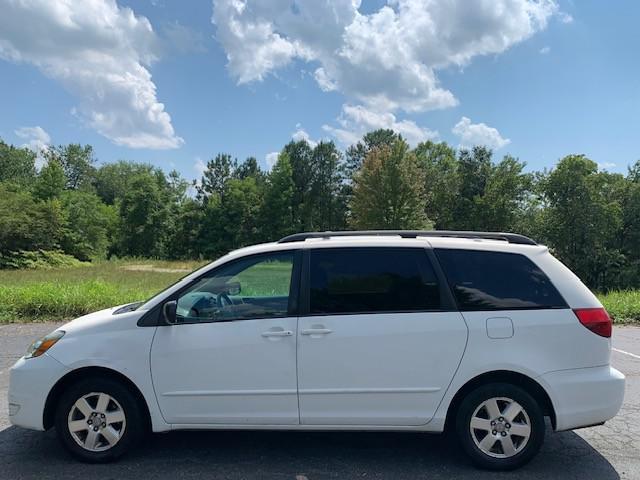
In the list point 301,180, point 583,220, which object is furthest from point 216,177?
point 583,220

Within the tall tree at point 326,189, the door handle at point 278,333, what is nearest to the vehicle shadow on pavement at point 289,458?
the door handle at point 278,333

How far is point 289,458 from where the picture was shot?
3773 millimetres

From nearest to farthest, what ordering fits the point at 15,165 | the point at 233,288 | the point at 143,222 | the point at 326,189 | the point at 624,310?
1. the point at 233,288
2. the point at 624,310
3. the point at 143,222
4. the point at 15,165
5. the point at 326,189

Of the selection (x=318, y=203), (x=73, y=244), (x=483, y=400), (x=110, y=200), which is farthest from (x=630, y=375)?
(x=110, y=200)

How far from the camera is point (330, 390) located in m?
3.56

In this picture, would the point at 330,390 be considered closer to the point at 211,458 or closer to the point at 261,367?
the point at 261,367

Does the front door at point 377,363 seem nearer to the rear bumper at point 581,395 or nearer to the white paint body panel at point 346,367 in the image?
the white paint body panel at point 346,367

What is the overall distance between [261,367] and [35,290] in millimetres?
9598

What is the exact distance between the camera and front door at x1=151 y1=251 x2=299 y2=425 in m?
3.58

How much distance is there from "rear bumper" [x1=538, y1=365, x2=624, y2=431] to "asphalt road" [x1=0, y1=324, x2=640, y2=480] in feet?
1.35

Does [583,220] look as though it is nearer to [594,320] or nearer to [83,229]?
[594,320]

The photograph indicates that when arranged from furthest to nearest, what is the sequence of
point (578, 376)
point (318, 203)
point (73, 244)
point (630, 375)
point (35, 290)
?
point (318, 203) → point (73, 244) → point (35, 290) → point (630, 375) → point (578, 376)

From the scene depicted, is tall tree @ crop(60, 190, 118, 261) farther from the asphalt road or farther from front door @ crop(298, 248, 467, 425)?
front door @ crop(298, 248, 467, 425)

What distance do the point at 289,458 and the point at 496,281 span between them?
2152mm
